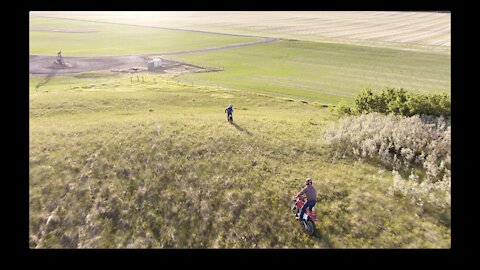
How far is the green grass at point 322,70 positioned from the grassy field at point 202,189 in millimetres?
27140

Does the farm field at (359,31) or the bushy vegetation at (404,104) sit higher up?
the farm field at (359,31)

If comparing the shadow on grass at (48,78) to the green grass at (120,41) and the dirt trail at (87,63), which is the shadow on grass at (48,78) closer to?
the dirt trail at (87,63)

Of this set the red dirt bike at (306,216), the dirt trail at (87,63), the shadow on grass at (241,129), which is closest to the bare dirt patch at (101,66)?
the dirt trail at (87,63)

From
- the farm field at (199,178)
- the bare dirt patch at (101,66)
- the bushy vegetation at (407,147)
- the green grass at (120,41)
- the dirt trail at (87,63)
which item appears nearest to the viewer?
the farm field at (199,178)

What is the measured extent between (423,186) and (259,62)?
65.0 metres

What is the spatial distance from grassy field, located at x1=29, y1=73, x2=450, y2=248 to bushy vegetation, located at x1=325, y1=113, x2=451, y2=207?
3.51ft

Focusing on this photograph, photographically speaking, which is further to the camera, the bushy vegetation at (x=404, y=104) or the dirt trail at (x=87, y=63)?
the dirt trail at (x=87, y=63)

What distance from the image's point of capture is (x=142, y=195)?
20.4 meters

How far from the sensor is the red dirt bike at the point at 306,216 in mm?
17328

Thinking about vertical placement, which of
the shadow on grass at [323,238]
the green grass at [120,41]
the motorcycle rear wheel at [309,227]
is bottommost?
the shadow on grass at [323,238]
